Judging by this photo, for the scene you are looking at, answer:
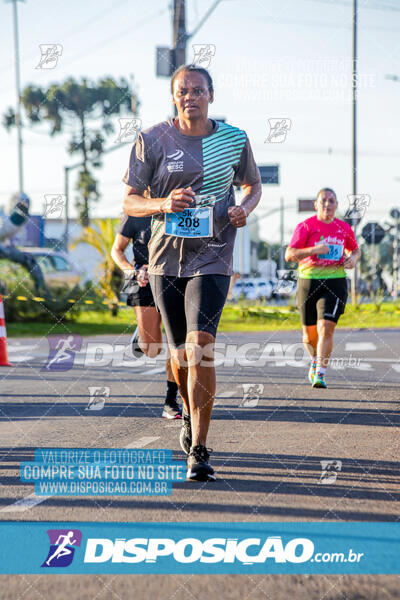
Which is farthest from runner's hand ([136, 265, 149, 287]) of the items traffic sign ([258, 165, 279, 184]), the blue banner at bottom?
traffic sign ([258, 165, 279, 184])

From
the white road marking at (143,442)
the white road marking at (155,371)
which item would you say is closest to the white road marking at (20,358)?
the white road marking at (155,371)

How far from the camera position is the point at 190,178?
4445 mm

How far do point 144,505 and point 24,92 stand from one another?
102ft

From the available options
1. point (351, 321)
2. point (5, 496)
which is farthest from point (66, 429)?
point (351, 321)

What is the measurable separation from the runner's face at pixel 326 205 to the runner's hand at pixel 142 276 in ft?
7.78

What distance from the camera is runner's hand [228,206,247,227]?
4293mm

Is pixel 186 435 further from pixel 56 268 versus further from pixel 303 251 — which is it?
pixel 56 268

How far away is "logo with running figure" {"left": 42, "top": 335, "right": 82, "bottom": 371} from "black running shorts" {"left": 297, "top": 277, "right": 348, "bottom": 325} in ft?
11.9

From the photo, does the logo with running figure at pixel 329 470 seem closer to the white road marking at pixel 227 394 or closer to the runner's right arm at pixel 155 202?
the runner's right arm at pixel 155 202

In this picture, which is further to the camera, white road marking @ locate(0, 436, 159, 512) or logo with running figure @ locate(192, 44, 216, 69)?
logo with running figure @ locate(192, 44, 216, 69)

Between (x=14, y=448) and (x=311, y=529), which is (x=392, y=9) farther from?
(x=311, y=529)

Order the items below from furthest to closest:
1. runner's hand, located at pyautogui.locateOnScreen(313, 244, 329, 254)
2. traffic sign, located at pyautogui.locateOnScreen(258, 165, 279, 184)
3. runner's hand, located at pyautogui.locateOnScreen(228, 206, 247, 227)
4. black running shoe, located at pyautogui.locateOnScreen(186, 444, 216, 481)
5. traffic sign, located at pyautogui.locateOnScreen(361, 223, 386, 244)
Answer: traffic sign, located at pyautogui.locateOnScreen(361, 223, 386, 244)
traffic sign, located at pyautogui.locateOnScreen(258, 165, 279, 184)
runner's hand, located at pyautogui.locateOnScreen(313, 244, 329, 254)
runner's hand, located at pyautogui.locateOnScreen(228, 206, 247, 227)
black running shoe, located at pyautogui.locateOnScreen(186, 444, 216, 481)

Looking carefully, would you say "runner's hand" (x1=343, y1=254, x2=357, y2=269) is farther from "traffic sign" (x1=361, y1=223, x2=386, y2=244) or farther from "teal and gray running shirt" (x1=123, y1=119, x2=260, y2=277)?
"traffic sign" (x1=361, y1=223, x2=386, y2=244)

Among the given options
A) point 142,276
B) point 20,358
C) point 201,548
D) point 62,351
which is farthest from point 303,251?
point 62,351
